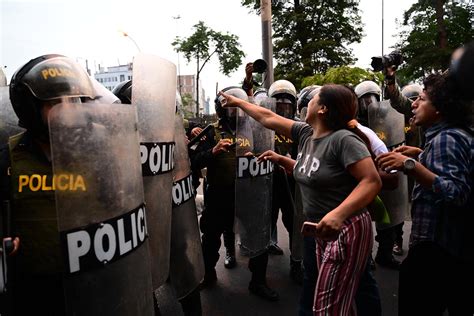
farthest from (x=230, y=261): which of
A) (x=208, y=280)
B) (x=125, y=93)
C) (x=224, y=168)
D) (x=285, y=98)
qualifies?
(x=125, y=93)

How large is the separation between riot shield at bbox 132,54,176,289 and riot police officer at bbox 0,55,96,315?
0.28 metres

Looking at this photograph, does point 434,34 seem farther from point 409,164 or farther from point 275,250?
point 409,164

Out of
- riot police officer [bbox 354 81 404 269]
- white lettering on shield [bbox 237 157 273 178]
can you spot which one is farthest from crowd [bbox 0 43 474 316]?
riot police officer [bbox 354 81 404 269]

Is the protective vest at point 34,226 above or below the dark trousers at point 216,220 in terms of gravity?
above

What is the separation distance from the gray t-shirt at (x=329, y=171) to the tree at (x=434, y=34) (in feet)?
69.7

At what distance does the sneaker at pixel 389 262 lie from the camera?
3967 millimetres

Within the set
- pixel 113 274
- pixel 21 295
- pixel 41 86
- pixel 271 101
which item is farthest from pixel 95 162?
pixel 271 101

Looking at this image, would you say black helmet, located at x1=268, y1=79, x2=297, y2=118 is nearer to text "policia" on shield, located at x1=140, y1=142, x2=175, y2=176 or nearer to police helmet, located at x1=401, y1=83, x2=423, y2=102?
police helmet, located at x1=401, y1=83, x2=423, y2=102

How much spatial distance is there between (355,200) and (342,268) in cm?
37

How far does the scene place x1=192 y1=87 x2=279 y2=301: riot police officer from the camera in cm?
340

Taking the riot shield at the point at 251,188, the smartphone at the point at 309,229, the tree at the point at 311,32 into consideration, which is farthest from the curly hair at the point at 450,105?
the tree at the point at 311,32

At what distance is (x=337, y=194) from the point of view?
2.03 meters

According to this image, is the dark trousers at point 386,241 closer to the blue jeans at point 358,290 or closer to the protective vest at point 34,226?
the blue jeans at point 358,290

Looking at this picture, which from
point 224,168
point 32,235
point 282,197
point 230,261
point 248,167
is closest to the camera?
point 32,235
